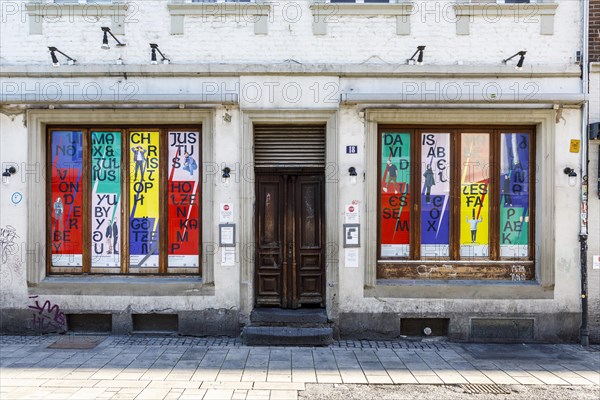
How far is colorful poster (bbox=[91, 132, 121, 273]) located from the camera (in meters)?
9.48

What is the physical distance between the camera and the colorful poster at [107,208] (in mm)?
9484

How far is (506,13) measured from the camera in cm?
909

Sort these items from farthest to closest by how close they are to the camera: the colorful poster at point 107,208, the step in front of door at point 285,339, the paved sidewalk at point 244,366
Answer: the colorful poster at point 107,208
the step in front of door at point 285,339
the paved sidewalk at point 244,366

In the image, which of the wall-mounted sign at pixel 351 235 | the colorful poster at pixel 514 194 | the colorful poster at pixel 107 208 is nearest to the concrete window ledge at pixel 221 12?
the colorful poster at pixel 107 208

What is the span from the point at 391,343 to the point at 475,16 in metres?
5.88

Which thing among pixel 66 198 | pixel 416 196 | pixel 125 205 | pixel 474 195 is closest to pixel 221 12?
pixel 125 205

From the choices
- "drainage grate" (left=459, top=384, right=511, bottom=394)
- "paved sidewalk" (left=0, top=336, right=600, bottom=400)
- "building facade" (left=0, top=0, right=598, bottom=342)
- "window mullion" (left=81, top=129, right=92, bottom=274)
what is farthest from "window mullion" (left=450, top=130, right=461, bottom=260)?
"window mullion" (left=81, top=129, right=92, bottom=274)

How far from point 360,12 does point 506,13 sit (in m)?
2.55

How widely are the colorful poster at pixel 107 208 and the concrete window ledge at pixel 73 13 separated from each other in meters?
1.98

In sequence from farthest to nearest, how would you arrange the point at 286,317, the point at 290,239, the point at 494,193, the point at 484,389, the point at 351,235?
the point at 290,239
the point at 494,193
the point at 351,235
the point at 286,317
the point at 484,389

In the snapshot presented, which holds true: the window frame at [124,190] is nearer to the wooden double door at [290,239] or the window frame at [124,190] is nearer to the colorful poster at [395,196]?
the wooden double door at [290,239]

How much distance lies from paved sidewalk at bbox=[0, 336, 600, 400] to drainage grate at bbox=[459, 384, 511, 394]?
0.14 m

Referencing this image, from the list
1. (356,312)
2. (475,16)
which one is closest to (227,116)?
(356,312)

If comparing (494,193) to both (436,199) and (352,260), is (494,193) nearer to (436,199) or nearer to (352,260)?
(436,199)
